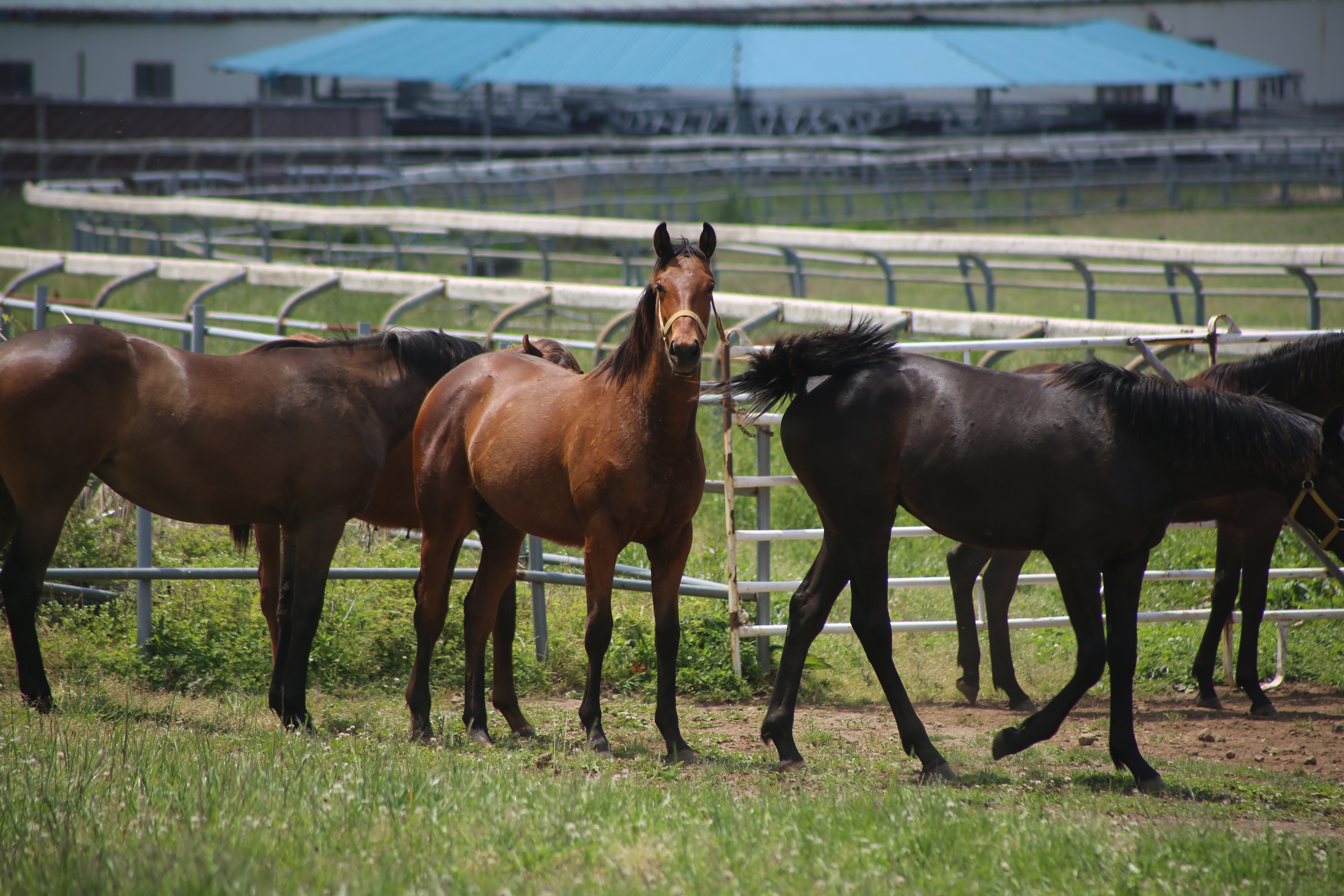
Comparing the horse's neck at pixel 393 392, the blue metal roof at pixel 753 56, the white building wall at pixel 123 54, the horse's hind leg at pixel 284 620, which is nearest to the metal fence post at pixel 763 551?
the horse's neck at pixel 393 392

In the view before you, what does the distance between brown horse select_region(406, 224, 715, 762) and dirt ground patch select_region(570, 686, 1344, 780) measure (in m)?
0.76

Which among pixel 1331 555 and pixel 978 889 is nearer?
pixel 978 889

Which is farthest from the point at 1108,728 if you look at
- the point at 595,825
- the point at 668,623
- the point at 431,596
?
the point at 431,596

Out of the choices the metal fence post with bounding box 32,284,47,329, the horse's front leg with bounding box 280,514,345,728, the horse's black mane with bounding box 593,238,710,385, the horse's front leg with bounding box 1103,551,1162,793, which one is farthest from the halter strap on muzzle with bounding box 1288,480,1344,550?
the metal fence post with bounding box 32,284,47,329

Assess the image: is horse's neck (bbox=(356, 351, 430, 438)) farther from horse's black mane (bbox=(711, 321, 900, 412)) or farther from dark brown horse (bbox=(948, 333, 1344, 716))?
dark brown horse (bbox=(948, 333, 1344, 716))

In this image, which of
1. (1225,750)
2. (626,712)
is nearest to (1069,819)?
(1225,750)

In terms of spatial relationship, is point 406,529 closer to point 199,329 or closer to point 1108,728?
point 199,329

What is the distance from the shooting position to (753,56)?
128ft

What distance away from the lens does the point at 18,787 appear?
412cm

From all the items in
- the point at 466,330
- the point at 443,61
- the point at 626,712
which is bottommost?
the point at 626,712

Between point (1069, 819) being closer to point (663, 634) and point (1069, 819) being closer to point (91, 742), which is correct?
point (663, 634)

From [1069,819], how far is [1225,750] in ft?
6.46

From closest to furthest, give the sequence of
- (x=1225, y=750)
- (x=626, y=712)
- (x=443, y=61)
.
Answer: (x=1225, y=750) → (x=626, y=712) → (x=443, y=61)

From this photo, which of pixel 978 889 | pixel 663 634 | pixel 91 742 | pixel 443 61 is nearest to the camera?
pixel 978 889
